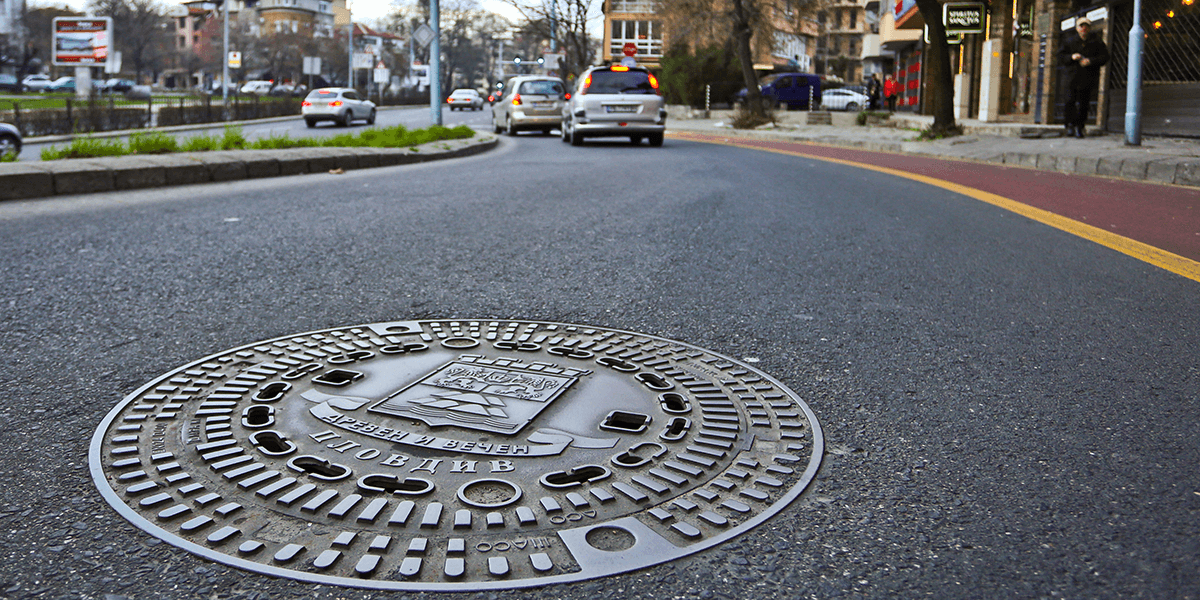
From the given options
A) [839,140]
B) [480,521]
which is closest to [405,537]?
[480,521]

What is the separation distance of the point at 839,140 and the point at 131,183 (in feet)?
52.9

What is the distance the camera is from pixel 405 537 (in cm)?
206

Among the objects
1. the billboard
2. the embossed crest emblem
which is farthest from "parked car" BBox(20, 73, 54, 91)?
the embossed crest emblem

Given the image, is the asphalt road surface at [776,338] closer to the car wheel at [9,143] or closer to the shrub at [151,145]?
the shrub at [151,145]

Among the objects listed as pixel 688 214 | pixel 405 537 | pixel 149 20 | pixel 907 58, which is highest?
pixel 149 20

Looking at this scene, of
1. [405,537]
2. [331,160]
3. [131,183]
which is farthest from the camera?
[331,160]

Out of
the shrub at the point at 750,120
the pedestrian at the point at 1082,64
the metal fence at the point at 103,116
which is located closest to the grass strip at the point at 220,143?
the metal fence at the point at 103,116

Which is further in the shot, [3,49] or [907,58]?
[3,49]

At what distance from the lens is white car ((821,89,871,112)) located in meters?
51.2

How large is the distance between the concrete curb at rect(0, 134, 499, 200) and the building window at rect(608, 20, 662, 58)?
2538 inches

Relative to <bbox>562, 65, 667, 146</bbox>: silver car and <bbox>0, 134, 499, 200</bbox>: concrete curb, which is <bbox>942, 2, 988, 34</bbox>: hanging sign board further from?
<bbox>0, 134, 499, 200</bbox>: concrete curb

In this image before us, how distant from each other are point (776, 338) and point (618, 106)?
15.3 meters

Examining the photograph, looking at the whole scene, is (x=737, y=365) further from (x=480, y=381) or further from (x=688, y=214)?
(x=688, y=214)

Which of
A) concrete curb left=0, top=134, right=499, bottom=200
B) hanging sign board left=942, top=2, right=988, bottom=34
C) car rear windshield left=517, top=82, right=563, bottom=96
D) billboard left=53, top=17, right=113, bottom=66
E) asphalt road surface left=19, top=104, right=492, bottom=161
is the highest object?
billboard left=53, top=17, right=113, bottom=66
